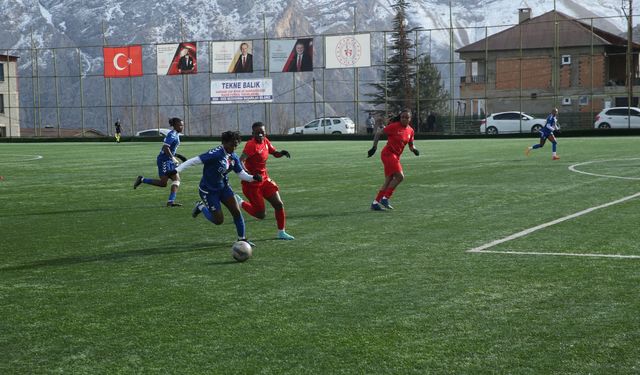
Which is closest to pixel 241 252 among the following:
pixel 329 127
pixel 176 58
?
pixel 329 127

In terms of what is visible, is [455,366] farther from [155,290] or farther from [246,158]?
[246,158]

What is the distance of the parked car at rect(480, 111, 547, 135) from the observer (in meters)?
62.3

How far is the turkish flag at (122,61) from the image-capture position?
70188 millimetres

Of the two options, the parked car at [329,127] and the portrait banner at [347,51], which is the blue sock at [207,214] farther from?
the parked car at [329,127]

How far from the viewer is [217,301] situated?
8250 millimetres

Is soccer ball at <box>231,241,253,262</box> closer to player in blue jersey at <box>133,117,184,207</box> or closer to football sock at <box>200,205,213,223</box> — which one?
football sock at <box>200,205,213,223</box>

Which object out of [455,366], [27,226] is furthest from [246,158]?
[455,366]

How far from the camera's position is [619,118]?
59469 millimetres

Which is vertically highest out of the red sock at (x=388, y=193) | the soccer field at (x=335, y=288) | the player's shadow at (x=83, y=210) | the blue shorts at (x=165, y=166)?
the blue shorts at (x=165, y=166)

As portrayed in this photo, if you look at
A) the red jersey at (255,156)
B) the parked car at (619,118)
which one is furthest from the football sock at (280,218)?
the parked car at (619,118)

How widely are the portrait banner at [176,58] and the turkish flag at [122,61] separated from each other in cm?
200

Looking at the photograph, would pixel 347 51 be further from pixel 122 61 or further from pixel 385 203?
pixel 385 203

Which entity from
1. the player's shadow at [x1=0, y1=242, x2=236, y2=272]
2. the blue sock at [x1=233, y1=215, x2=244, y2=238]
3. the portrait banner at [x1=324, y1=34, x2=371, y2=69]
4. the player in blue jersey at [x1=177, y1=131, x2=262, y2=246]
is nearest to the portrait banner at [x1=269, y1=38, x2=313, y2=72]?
the portrait banner at [x1=324, y1=34, x2=371, y2=69]

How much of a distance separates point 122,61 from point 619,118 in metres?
37.8
